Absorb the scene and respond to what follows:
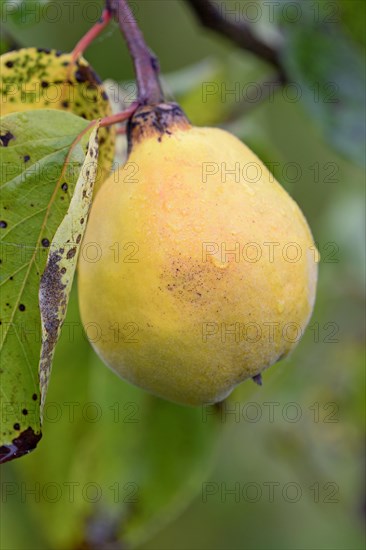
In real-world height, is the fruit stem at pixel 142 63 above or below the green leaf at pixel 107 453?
above

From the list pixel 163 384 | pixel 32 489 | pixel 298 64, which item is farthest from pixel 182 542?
pixel 163 384

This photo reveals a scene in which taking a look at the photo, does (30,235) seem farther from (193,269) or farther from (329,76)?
(329,76)

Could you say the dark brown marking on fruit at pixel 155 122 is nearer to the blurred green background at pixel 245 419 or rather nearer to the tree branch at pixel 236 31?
the blurred green background at pixel 245 419

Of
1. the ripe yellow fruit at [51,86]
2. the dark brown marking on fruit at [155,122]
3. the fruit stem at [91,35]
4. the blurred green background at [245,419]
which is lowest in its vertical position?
the blurred green background at [245,419]

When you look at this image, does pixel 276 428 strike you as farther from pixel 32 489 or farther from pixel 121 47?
pixel 121 47

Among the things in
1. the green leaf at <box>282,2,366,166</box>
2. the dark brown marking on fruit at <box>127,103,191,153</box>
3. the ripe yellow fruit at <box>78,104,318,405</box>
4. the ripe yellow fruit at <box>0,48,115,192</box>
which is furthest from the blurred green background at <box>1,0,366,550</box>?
the ripe yellow fruit at <box>78,104,318,405</box>

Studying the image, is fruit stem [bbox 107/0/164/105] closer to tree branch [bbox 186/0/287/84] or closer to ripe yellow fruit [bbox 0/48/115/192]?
ripe yellow fruit [bbox 0/48/115/192]

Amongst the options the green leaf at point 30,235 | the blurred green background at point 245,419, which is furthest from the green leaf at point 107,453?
the green leaf at point 30,235

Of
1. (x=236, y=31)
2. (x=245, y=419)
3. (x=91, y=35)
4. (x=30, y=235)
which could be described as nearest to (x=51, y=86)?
(x=91, y=35)
